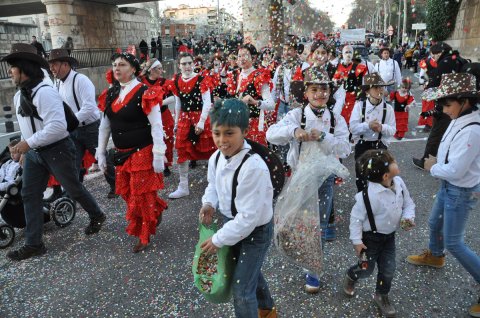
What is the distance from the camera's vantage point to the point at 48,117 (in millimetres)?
3676

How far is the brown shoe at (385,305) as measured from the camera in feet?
9.05

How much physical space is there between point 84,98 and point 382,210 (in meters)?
4.06

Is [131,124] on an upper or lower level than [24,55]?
lower

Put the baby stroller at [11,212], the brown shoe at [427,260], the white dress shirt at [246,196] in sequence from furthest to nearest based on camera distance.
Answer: the baby stroller at [11,212]
the brown shoe at [427,260]
the white dress shirt at [246,196]

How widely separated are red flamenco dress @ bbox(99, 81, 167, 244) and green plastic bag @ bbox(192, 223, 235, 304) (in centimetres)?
176

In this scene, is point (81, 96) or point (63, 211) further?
point (81, 96)

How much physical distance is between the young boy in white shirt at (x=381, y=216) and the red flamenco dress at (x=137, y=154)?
2.15 meters

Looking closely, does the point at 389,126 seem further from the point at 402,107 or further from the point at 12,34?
the point at 12,34

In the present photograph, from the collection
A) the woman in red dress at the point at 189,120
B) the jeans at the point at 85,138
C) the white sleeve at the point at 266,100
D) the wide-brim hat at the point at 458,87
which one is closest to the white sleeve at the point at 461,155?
the wide-brim hat at the point at 458,87

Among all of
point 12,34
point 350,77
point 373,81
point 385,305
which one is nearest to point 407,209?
point 385,305

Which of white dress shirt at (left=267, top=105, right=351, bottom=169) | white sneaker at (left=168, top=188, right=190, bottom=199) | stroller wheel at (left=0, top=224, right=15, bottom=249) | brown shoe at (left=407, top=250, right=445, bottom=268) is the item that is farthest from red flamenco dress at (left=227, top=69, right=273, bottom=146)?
stroller wheel at (left=0, top=224, right=15, bottom=249)

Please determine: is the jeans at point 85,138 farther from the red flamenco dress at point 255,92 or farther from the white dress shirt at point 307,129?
the white dress shirt at point 307,129

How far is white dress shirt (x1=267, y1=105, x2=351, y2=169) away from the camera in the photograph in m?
3.16

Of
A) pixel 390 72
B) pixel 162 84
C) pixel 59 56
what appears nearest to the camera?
pixel 59 56
